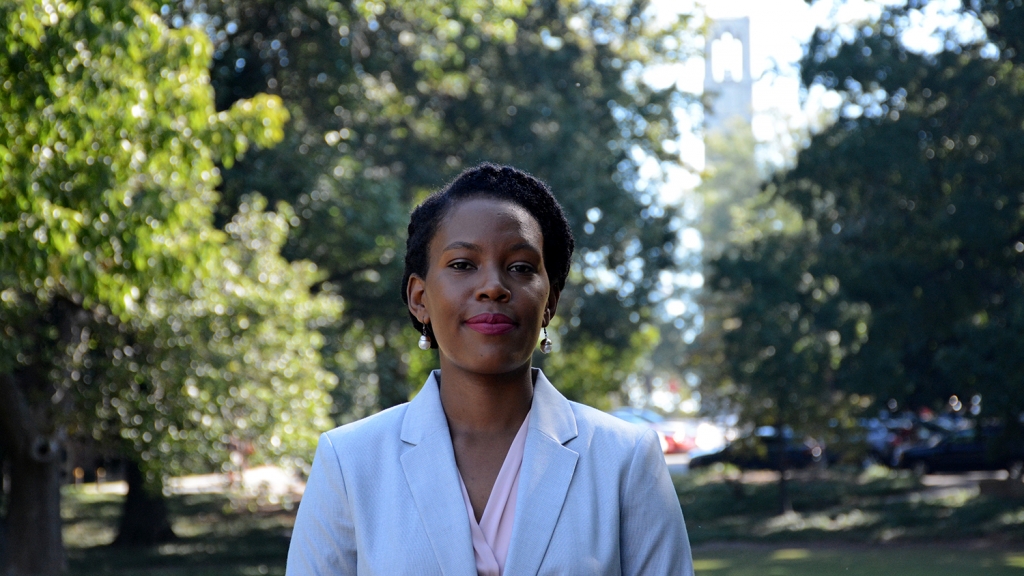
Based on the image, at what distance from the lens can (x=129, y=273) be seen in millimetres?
8406

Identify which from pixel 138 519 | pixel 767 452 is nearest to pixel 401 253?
pixel 138 519

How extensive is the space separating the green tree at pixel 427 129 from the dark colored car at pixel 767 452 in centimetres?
320

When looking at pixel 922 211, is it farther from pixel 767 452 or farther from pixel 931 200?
pixel 767 452

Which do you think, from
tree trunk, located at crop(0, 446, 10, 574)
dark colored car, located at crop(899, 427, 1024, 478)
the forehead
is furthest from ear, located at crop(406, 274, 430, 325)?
dark colored car, located at crop(899, 427, 1024, 478)

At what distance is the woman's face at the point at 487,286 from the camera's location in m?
2.37

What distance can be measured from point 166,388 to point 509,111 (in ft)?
32.7

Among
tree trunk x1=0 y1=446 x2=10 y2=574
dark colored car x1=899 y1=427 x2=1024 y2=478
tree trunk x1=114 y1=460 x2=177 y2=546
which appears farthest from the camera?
dark colored car x1=899 y1=427 x2=1024 y2=478

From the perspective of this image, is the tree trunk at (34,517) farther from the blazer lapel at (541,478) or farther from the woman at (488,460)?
the blazer lapel at (541,478)

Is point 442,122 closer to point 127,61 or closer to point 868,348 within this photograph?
point 868,348

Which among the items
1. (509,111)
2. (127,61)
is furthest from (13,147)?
(509,111)

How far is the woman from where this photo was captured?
2.26 m

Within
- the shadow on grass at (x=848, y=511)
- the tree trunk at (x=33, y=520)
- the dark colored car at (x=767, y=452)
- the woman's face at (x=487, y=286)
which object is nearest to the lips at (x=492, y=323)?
the woman's face at (x=487, y=286)

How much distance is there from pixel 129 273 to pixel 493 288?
262 inches

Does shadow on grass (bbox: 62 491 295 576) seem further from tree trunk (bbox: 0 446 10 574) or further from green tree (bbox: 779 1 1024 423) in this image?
green tree (bbox: 779 1 1024 423)
